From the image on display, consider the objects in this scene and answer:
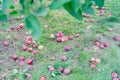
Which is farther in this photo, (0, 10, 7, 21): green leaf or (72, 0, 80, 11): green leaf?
(0, 10, 7, 21): green leaf

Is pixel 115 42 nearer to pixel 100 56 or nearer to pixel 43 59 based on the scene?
pixel 100 56

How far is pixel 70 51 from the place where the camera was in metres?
3.47

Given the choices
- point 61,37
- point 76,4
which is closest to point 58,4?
point 76,4

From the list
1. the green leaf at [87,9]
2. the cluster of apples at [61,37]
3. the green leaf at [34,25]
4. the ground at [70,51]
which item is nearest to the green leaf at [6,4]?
the green leaf at [34,25]

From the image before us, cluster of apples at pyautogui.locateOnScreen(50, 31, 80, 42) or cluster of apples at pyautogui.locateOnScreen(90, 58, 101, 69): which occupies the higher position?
cluster of apples at pyautogui.locateOnScreen(50, 31, 80, 42)

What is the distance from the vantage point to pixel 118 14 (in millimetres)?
4664

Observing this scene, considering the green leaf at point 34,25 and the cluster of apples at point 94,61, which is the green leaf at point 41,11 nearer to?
the green leaf at point 34,25

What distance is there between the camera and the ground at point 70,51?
3090mm

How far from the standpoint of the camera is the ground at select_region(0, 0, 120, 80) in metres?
3.09

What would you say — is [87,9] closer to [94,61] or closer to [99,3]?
[99,3]

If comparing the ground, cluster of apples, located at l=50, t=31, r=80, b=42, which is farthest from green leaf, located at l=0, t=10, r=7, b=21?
→ cluster of apples, located at l=50, t=31, r=80, b=42

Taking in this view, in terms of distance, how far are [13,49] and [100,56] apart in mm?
1170

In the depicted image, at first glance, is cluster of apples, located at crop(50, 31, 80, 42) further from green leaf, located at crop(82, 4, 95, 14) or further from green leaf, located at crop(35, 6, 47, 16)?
green leaf, located at crop(35, 6, 47, 16)

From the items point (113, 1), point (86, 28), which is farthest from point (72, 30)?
point (113, 1)
